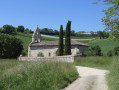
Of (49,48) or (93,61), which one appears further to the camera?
(49,48)

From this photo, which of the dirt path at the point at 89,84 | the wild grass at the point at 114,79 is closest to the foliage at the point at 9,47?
the dirt path at the point at 89,84

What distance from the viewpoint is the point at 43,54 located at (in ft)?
150

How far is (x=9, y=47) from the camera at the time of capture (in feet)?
137

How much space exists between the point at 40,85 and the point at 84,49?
3837 centimetres

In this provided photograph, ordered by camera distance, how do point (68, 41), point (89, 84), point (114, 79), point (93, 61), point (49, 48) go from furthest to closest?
point (49, 48)
point (68, 41)
point (93, 61)
point (89, 84)
point (114, 79)

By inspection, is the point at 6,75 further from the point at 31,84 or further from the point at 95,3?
the point at 95,3

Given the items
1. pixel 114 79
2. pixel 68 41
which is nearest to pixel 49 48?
pixel 68 41

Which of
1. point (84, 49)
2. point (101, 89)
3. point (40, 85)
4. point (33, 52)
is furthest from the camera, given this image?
point (33, 52)

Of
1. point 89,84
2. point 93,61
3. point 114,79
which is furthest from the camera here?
point 93,61

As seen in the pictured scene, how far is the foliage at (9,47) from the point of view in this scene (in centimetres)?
4131

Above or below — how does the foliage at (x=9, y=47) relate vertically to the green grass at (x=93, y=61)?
above

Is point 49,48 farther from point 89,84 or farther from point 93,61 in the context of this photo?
point 89,84

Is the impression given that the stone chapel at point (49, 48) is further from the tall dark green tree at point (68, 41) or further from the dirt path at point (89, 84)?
the dirt path at point (89, 84)

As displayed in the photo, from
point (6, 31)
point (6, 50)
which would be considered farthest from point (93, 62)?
point (6, 31)
